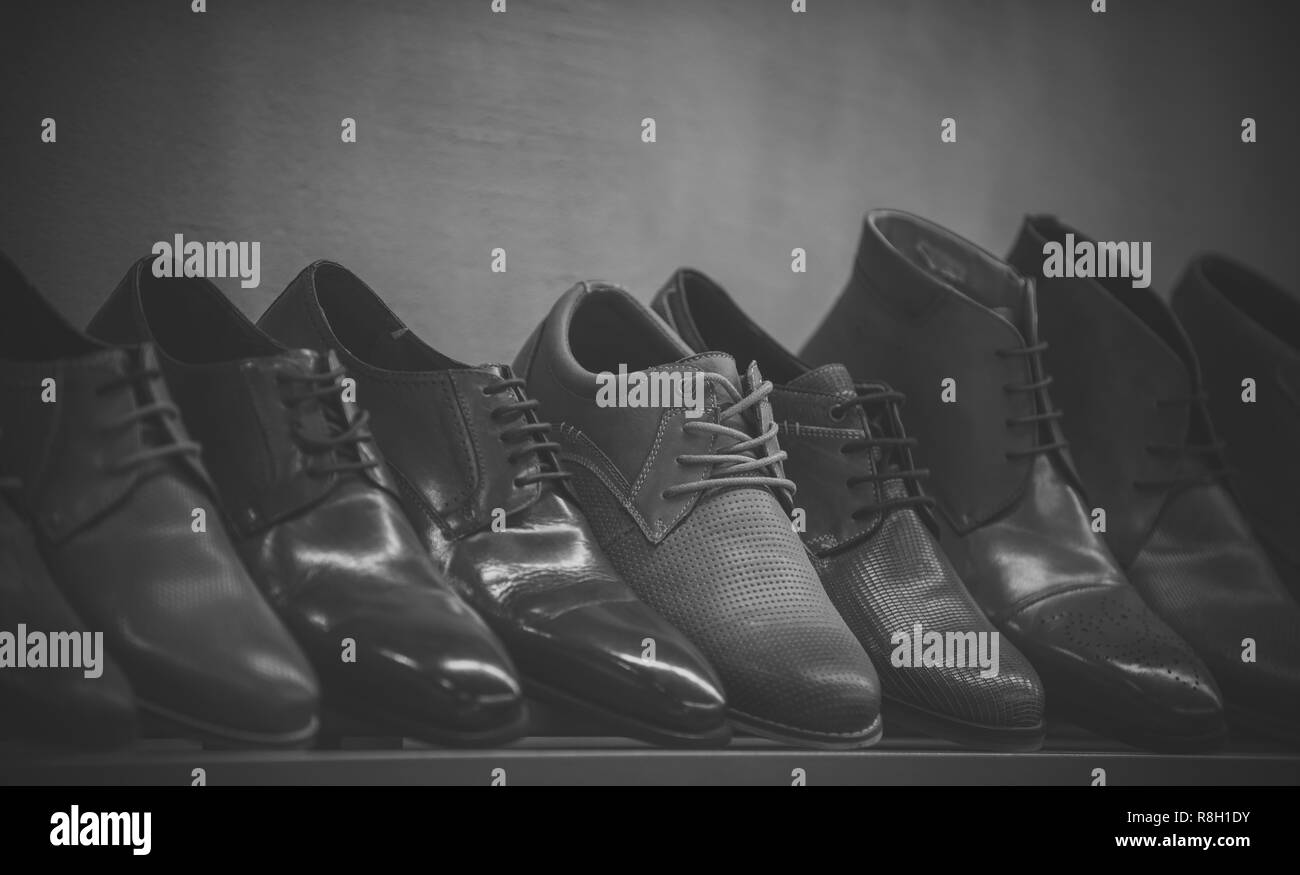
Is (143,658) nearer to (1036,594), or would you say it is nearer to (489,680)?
(489,680)

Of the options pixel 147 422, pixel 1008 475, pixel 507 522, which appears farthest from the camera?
pixel 1008 475

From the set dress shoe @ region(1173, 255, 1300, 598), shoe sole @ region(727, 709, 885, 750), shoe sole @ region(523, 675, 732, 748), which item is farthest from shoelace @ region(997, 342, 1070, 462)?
shoe sole @ region(523, 675, 732, 748)

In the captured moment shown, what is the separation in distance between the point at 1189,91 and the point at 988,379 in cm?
99

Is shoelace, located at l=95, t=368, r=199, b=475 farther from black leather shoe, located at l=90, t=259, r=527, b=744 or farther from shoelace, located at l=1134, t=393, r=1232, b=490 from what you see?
shoelace, located at l=1134, t=393, r=1232, b=490

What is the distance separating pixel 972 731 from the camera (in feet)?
3.39

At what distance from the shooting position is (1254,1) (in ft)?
6.28

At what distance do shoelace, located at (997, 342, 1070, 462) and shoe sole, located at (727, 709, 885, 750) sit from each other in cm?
41

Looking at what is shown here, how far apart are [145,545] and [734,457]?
497 millimetres

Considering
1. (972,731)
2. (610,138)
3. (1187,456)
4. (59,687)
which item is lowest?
(972,731)

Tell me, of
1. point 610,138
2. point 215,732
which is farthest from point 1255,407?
point 215,732

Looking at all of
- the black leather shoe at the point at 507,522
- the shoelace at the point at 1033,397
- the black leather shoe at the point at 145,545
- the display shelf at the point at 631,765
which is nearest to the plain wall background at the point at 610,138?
the black leather shoe at the point at 507,522

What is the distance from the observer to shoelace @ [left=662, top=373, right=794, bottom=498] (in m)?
1.07

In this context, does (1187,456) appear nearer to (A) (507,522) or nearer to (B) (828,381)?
(B) (828,381)

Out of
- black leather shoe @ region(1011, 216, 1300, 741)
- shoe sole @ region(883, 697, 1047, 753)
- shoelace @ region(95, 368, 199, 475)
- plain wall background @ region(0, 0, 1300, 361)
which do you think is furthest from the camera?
plain wall background @ region(0, 0, 1300, 361)
